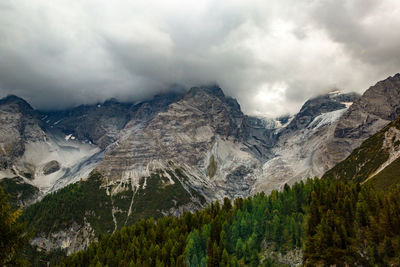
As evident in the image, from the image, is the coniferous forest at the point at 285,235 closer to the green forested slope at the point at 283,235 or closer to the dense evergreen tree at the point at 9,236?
the green forested slope at the point at 283,235

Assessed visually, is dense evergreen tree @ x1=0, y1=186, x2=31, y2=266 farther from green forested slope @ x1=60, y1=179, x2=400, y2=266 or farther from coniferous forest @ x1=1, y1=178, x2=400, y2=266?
green forested slope @ x1=60, y1=179, x2=400, y2=266

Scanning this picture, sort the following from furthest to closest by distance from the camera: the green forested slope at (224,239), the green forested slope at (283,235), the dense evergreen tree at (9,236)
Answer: the green forested slope at (224,239) < the green forested slope at (283,235) < the dense evergreen tree at (9,236)

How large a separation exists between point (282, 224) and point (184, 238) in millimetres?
36365

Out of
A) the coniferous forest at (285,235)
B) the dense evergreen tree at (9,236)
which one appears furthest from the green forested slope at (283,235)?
the dense evergreen tree at (9,236)

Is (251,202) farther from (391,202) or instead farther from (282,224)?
(391,202)

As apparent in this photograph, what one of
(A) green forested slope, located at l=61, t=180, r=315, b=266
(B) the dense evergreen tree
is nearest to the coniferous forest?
(A) green forested slope, located at l=61, t=180, r=315, b=266

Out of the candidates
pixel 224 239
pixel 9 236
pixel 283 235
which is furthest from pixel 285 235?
pixel 9 236

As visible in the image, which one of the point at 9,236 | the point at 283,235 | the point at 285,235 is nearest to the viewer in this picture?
the point at 9,236

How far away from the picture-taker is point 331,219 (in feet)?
232

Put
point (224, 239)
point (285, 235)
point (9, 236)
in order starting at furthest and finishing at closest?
point (224, 239) → point (285, 235) → point (9, 236)

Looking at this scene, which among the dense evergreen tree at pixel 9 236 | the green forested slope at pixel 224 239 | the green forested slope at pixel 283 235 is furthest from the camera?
the green forested slope at pixel 224 239

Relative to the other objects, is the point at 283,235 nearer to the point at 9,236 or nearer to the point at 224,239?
the point at 224,239

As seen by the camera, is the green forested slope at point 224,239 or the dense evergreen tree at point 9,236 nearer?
the dense evergreen tree at point 9,236

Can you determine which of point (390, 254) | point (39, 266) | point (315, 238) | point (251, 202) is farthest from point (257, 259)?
point (39, 266)
